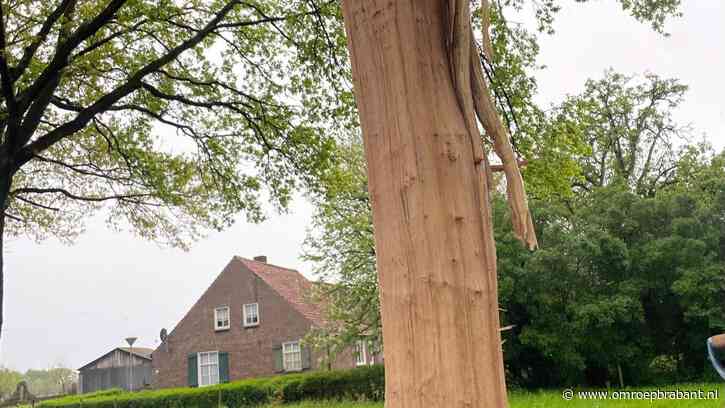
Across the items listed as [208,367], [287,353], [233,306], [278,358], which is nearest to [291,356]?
[287,353]

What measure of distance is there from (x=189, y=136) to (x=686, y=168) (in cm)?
1416

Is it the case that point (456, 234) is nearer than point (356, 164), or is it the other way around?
point (456, 234)

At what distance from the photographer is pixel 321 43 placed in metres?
9.92

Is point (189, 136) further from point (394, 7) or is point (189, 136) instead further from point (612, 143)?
point (612, 143)

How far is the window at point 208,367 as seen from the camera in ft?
95.7

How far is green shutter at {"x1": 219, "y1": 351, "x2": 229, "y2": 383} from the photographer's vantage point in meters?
28.7

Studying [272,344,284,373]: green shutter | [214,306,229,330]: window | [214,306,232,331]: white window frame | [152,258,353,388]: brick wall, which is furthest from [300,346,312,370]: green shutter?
[214,306,229,330]: window

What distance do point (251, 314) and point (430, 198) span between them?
27.9m

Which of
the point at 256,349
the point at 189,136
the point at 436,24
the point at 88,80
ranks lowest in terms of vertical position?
the point at 256,349

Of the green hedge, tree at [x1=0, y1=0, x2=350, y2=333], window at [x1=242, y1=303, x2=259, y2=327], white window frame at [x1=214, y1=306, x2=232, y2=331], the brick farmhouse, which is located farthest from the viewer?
white window frame at [x1=214, y1=306, x2=232, y2=331]

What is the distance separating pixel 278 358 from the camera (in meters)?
27.9

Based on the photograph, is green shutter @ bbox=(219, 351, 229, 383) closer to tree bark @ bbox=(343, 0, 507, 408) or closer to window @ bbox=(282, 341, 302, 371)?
window @ bbox=(282, 341, 302, 371)

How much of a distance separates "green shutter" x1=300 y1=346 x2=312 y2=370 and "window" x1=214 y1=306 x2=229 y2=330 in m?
4.37

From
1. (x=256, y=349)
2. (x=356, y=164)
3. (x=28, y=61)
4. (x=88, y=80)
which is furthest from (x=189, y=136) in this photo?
(x=256, y=349)
